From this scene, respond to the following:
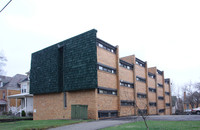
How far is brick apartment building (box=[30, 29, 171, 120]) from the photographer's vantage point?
74.9ft

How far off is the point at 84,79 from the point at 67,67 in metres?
3.75

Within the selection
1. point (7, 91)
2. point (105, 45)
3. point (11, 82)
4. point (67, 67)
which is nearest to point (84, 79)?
point (67, 67)

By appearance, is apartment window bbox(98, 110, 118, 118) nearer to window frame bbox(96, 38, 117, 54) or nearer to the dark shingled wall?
the dark shingled wall

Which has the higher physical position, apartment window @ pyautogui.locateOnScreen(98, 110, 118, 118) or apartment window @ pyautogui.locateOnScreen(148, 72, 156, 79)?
apartment window @ pyautogui.locateOnScreen(148, 72, 156, 79)

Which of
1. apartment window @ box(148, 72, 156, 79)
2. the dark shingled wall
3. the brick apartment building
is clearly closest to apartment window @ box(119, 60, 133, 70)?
the brick apartment building

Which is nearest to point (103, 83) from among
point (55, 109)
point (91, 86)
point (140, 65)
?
point (91, 86)

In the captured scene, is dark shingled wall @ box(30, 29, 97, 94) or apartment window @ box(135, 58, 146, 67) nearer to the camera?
dark shingled wall @ box(30, 29, 97, 94)

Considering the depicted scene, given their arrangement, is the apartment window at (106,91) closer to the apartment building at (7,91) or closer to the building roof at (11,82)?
the apartment building at (7,91)

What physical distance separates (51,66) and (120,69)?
969 centimetres

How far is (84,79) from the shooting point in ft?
75.9

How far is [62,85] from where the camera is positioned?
26.2 m

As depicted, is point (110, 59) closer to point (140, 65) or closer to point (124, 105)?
point (124, 105)

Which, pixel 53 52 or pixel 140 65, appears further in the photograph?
pixel 140 65

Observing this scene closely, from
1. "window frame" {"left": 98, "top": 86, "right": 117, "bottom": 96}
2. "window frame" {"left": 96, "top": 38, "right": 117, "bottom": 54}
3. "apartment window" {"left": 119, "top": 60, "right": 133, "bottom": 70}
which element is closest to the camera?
"window frame" {"left": 98, "top": 86, "right": 117, "bottom": 96}
